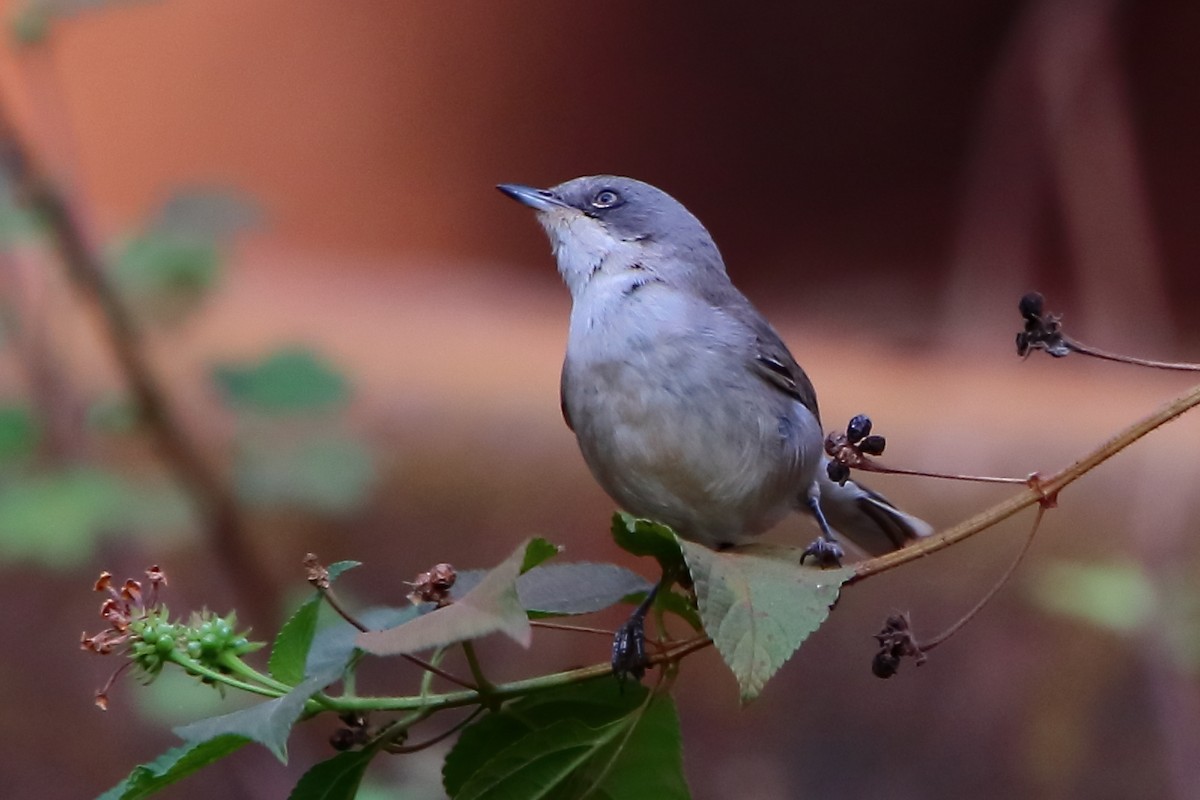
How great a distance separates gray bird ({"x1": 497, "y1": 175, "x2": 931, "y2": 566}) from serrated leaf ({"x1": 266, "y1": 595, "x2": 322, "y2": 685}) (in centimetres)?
79

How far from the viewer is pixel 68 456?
10.4ft

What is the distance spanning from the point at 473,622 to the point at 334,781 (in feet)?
1.14

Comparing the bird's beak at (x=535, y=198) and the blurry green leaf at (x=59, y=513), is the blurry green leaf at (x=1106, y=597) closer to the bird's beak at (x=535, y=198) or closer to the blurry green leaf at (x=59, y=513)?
the bird's beak at (x=535, y=198)

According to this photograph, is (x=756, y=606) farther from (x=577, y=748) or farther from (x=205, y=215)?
(x=205, y=215)

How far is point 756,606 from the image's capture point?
116 cm

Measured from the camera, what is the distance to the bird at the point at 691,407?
190cm

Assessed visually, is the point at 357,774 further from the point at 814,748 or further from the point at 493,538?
the point at 493,538

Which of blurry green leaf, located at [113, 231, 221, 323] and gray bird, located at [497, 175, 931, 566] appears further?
blurry green leaf, located at [113, 231, 221, 323]

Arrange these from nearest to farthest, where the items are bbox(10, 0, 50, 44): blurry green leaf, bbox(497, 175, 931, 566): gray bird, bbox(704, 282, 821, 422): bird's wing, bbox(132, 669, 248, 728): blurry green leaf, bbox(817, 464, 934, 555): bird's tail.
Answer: bbox(497, 175, 931, 566): gray bird
bbox(704, 282, 821, 422): bird's wing
bbox(817, 464, 934, 555): bird's tail
bbox(10, 0, 50, 44): blurry green leaf
bbox(132, 669, 248, 728): blurry green leaf

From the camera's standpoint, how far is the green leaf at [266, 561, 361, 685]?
1159mm

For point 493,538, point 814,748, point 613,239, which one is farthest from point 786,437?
point 493,538

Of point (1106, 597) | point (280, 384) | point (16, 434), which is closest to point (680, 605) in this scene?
point (280, 384)

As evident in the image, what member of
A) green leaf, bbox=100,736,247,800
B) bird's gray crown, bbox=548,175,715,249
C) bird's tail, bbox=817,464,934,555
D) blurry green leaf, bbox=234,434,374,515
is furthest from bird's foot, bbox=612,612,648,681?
blurry green leaf, bbox=234,434,374,515

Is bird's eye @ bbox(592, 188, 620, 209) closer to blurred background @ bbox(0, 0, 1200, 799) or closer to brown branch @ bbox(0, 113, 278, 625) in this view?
brown branch @ bbox(0, 113, 278, 625)
